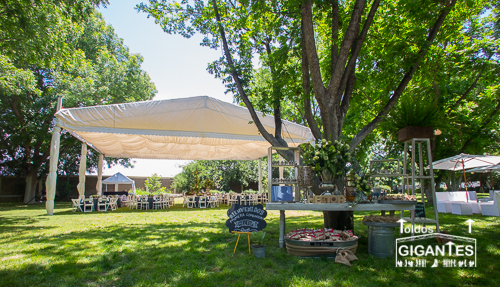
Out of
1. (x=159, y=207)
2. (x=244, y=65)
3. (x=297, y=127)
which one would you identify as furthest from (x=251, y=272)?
(x=159, y=207)

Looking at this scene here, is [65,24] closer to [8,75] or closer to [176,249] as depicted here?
[8,75]

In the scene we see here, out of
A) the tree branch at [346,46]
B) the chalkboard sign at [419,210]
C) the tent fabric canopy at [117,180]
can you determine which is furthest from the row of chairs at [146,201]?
the chalkboard sign at [419,210]

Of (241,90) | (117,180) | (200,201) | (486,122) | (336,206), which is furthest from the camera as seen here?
(117,180)

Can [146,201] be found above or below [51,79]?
below

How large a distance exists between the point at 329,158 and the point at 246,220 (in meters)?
1.48

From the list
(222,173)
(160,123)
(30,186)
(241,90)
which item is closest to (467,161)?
(241,90)

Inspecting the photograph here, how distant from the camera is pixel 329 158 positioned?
13.0 ft

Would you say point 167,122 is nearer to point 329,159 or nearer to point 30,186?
point 329,159

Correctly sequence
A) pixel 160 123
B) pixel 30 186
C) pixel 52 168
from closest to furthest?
pixel 52 168 → pixel 160 123 → pixel 30 186

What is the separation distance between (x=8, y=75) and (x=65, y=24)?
3064 millimetres

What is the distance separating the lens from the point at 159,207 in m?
12.6

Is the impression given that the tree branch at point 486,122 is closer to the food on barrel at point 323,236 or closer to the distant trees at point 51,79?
the food on barrel at point 323,236

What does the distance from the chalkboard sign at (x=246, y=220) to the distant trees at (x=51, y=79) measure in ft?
20.6

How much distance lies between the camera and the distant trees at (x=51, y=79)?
698 cm
